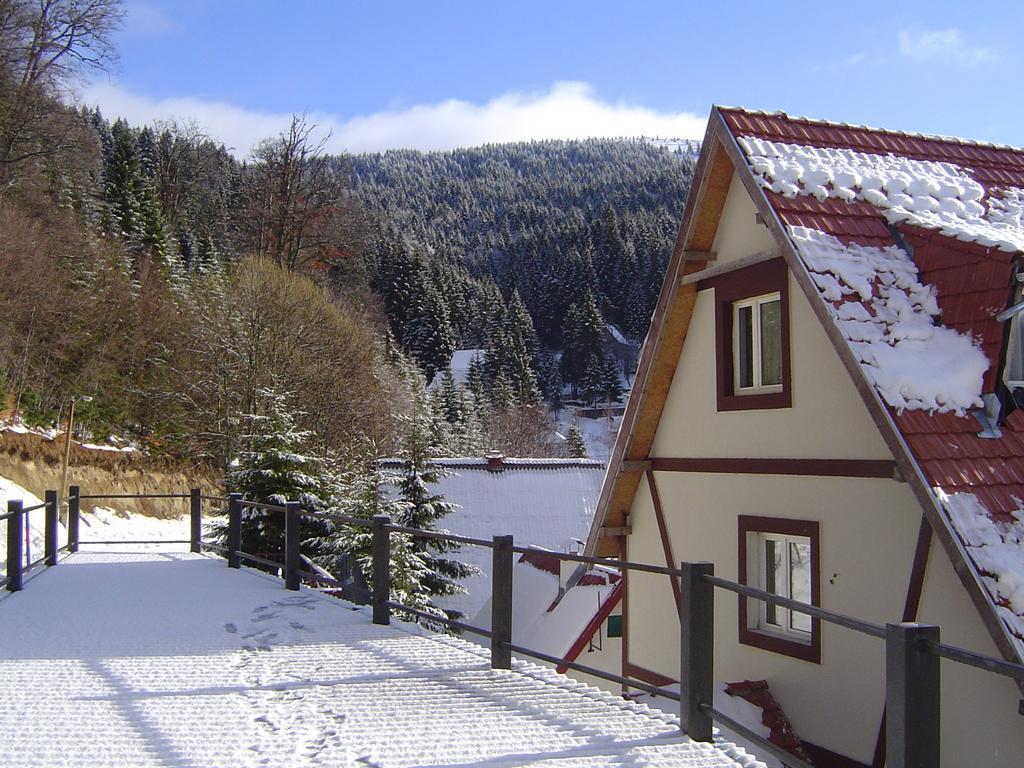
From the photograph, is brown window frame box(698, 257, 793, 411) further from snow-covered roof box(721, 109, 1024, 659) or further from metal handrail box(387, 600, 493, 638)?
metal handrail box(387, 600, 493, 638)

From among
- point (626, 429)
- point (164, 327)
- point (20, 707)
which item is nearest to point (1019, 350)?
point (626, 429)

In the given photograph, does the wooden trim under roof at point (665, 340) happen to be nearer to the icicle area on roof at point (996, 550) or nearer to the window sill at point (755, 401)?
the window sill at point (755, 401)

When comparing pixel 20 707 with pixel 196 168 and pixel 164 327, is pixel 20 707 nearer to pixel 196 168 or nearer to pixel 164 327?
pixel 164 327

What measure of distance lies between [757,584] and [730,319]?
8.65 feet

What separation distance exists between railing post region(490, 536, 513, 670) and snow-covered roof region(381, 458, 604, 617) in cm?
1794

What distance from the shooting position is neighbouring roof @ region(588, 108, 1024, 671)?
643 cm

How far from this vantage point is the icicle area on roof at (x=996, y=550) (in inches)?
231

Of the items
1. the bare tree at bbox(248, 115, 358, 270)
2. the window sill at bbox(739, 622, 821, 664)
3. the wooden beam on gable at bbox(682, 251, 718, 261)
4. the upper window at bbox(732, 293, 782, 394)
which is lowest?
the window sill at bbox(739, 622, 821, 664)

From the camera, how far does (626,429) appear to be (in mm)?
10547

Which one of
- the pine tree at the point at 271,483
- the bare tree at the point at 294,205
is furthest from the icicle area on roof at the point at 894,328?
the bare tree at the point at 294,205

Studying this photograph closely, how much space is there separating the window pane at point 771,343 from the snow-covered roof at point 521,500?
51.9ft

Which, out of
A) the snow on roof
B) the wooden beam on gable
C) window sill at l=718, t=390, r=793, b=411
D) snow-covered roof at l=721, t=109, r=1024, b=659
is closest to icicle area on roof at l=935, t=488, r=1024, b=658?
snow-covered roof at l=721, t=109, r=1024, b=659

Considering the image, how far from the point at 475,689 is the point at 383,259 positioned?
8771 cm

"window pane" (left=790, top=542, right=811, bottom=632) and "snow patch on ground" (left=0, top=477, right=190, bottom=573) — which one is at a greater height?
"window pane" (left=790, top=542, right=811, bottom=632)
